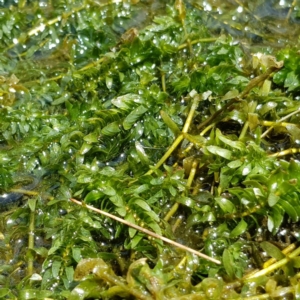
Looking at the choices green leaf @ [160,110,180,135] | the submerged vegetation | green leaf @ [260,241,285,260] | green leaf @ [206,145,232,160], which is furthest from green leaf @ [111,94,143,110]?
green leaf @ [260,241,285,260]

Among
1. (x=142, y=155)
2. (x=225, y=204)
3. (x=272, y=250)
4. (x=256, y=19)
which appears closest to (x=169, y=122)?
(x=142, y=155)

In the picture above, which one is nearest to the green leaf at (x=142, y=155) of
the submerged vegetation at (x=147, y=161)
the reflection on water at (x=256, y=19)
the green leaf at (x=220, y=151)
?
the submerged vegetation at (x=147, y=161)

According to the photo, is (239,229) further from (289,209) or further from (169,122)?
(169,122)

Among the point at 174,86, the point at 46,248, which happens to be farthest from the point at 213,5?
the point at 46,248

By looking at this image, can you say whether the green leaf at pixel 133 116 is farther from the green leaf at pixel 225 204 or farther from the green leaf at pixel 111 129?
the green leaf at pixel 225 204

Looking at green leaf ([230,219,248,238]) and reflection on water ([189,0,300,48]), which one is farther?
reflection on water ([189,0,300,48])

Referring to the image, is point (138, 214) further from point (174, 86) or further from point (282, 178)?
point (174, 86)

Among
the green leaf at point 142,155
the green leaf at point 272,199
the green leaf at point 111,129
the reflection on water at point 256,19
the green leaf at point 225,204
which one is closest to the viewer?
the green leaf at point 272,199

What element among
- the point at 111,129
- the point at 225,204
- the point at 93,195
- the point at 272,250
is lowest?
the point at 272,250

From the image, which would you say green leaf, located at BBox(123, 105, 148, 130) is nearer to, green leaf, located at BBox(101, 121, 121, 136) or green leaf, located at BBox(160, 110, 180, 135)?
green leaf, located at BBox(101, 121, 121, 136)
